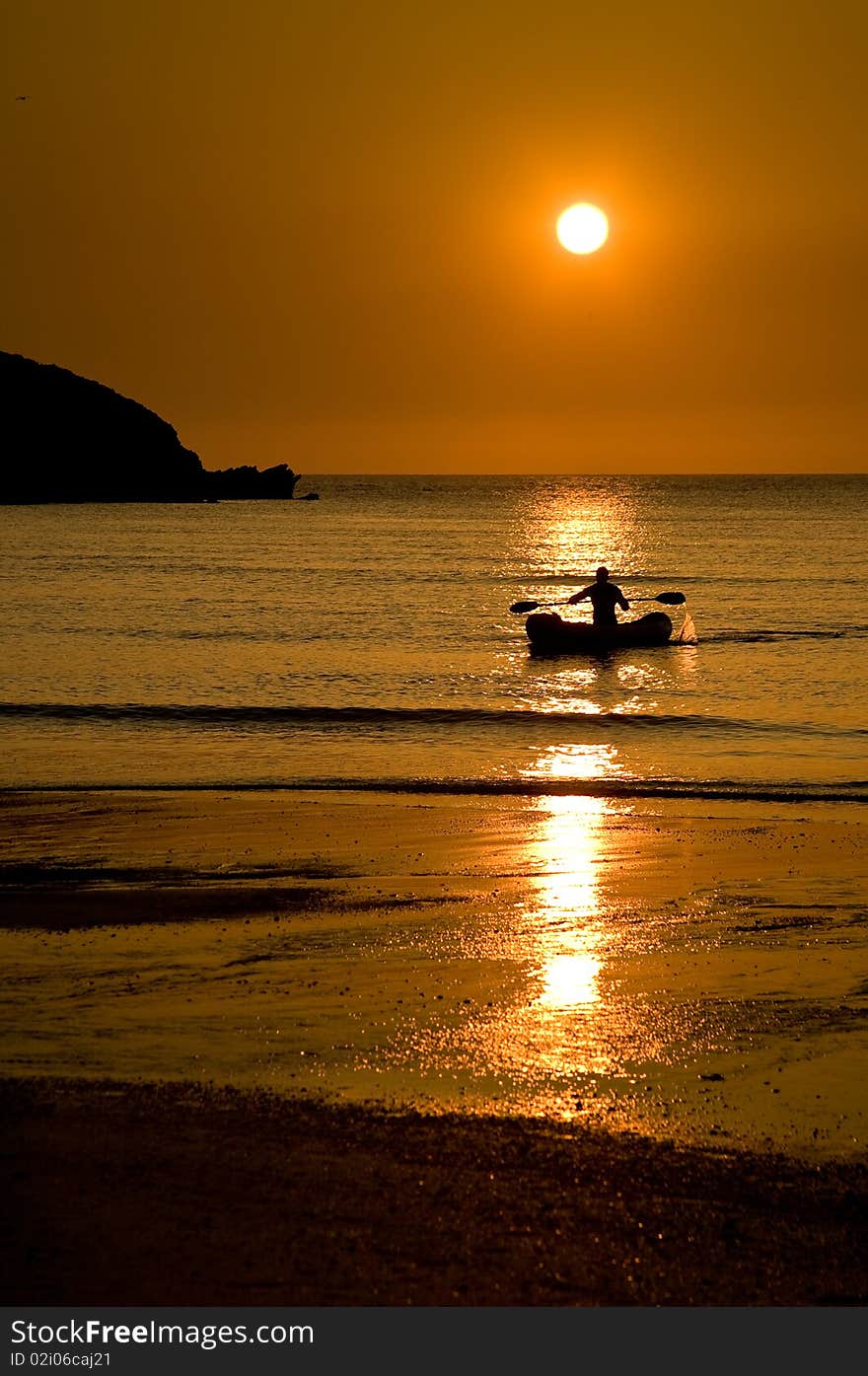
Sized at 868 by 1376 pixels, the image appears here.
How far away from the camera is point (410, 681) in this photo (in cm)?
3108

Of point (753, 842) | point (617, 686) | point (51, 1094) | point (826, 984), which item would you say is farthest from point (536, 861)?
point (617, 686)

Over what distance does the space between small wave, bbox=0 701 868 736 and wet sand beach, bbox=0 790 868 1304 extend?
1067 cm

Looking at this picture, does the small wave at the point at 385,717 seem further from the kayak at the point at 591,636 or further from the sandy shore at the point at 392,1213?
the sandy shore at the point at 392,1213

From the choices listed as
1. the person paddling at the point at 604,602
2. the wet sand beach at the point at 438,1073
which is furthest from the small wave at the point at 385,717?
the wet sand beach at the point at 438,1073

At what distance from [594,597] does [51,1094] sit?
29613 millimetres

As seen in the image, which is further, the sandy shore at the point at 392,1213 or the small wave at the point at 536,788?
the small wave at the point at 536,788

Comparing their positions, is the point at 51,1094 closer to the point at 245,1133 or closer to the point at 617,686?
the point at 245,1133

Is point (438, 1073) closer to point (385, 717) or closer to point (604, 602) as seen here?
point (385, 717)

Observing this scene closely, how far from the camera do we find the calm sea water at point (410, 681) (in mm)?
19797

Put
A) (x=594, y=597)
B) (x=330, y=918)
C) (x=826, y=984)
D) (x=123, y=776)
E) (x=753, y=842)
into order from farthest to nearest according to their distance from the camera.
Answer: (x=594, y=597) → (x=123, y=776) → (x=753, y=842) → (x=330, y=918) → (x=826, y=984)

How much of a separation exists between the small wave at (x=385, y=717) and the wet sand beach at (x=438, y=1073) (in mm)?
10668

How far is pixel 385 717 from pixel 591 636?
11.9m

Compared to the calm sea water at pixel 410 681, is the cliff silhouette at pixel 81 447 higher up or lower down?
higher up
